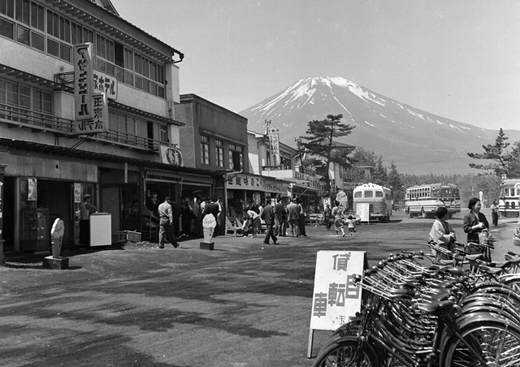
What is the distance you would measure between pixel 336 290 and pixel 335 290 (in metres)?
0.01

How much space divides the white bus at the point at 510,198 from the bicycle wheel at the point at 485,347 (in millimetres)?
35270

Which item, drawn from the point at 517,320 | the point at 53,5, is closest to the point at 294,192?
the point at 53,5

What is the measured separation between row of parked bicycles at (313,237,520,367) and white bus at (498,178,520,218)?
3526 cm

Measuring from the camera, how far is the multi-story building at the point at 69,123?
49.3ft

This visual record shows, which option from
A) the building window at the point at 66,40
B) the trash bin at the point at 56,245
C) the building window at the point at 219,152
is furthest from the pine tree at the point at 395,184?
the trash bin at the point at 56,245

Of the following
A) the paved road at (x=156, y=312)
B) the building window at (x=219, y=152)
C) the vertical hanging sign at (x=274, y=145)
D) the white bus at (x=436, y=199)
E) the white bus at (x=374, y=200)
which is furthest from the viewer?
the white bus at (x=436, y=199)

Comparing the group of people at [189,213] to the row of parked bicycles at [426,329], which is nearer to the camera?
the row of parked bicycles at [426,329]

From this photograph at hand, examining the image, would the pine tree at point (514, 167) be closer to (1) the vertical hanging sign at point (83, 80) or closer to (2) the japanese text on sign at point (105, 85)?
(2) the japanese text on sign at point (105, 85)

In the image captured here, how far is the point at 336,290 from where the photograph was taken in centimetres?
512

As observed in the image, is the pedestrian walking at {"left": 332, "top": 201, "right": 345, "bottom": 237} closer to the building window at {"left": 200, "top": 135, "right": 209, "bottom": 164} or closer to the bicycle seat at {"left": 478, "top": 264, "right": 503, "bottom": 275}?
the building window at {"left": 200, "top": 135, "right": 209, "bottom": 164}

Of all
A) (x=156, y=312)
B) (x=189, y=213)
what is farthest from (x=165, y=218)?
(x=156, y=312)

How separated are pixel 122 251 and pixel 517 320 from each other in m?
13.2

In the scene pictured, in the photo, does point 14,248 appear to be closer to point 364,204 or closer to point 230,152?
point 230,152

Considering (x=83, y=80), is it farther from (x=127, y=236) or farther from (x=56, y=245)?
(x=56, y=245)
